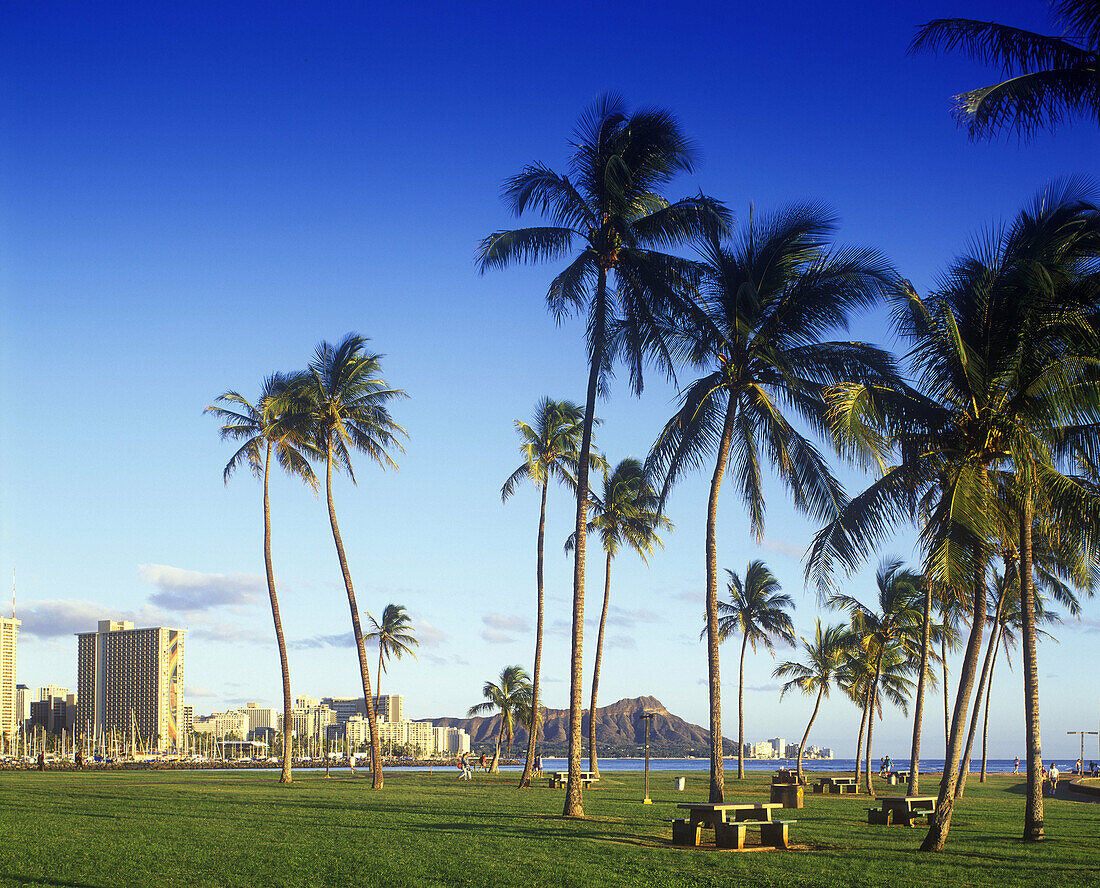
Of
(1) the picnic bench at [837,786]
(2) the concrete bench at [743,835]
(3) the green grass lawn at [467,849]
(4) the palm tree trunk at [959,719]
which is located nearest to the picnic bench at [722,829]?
(2) the concrete bench at [743,835]

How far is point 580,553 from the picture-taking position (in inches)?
916

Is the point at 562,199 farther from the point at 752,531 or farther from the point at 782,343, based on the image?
the point at 752,531

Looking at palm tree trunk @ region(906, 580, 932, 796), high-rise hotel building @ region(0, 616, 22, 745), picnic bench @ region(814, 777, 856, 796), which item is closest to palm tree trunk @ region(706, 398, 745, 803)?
palm tree trunk @ region(906, 580, 932, 796)

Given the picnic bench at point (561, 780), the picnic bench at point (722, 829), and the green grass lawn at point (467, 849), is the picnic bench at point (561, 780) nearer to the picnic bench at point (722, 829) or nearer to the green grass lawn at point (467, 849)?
the green grass lawn at point (467, 849)

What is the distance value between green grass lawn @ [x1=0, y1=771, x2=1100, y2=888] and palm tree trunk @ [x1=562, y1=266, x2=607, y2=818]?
1354 mm

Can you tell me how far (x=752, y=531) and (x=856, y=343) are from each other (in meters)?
5.33

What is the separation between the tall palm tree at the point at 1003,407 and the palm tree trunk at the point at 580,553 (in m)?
7.13

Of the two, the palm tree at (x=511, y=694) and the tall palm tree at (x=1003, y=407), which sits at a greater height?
the tall palm tree at (x=1003, y=407)

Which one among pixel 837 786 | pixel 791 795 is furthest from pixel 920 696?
pixel 791 795

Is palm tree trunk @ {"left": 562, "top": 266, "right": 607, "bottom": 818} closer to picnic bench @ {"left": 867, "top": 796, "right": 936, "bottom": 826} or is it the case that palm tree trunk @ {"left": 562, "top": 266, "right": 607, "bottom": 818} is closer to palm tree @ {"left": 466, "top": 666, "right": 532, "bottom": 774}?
picnic bench @ {"left": 867, "top": 796, "right": 936, "bottom": 826}

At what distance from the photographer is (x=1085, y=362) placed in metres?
15.5

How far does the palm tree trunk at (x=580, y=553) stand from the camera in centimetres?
2216

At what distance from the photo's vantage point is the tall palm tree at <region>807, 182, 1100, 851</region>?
16.2m

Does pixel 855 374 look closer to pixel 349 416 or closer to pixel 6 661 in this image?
pixel 349 416
